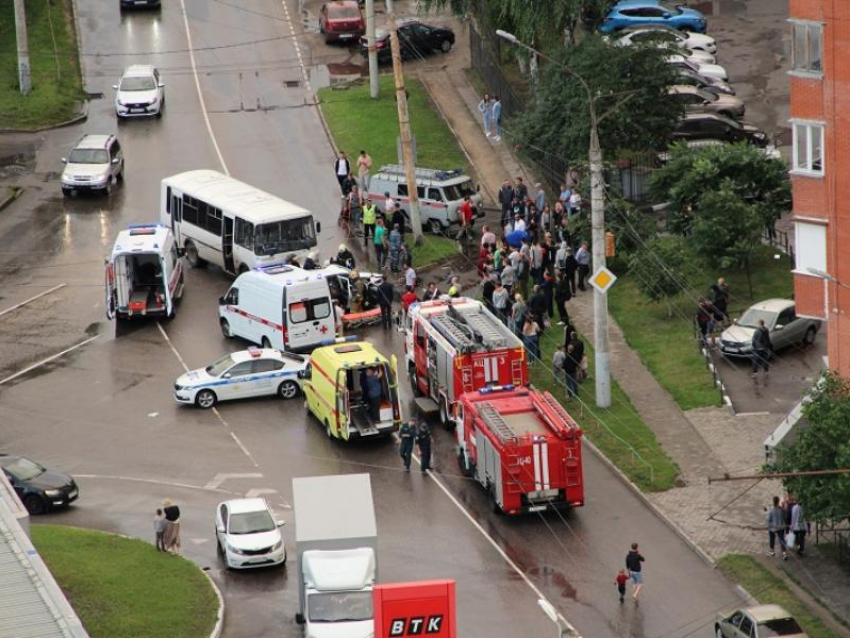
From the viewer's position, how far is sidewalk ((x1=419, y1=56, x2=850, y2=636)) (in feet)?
152

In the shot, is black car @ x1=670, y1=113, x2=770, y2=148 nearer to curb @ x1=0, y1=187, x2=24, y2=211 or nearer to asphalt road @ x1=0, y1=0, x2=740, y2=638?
asphalt road @ x1=0, y1=0, x2=740, y2=638

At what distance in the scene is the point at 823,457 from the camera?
44.0 metres

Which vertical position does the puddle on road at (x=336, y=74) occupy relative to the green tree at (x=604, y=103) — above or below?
below

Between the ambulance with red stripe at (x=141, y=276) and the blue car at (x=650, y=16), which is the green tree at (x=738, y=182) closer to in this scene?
the ambulance with red stripe at (x=141, y=276)

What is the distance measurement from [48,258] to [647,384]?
76.1ft

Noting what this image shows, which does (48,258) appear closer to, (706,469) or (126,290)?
(126,290)

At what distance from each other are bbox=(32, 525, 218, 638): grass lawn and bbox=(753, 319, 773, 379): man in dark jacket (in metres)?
18.7

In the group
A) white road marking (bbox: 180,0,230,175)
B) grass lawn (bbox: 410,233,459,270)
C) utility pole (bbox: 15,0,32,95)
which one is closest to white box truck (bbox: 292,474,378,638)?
grass lawn (bbox: 410,233,459,270)

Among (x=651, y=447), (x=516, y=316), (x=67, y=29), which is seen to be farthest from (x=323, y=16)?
(x=651, y=447)

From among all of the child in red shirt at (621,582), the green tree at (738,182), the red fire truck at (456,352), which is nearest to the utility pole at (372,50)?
the green tree at (738,182)

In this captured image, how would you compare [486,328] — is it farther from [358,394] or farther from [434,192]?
[434,192]

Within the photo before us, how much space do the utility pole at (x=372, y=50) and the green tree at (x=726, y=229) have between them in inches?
877

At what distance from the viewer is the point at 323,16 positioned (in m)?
89.9

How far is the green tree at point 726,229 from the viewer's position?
203 ft
